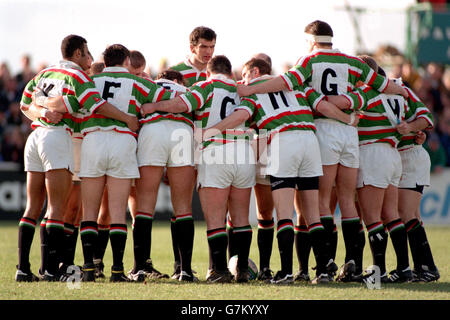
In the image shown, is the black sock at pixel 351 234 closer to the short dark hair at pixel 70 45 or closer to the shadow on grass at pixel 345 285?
the shadow on grass at pixel 345 285

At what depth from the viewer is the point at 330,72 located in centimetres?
760

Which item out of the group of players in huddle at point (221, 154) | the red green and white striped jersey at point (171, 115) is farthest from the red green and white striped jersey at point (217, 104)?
the red green and white striped jersey at point (171, 115)

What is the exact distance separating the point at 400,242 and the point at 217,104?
2451 millimetres

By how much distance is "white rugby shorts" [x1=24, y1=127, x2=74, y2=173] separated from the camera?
23.9ft

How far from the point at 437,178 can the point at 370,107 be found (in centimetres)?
906

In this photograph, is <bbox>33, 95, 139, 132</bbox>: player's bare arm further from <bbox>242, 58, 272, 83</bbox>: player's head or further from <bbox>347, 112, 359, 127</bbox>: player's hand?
<bbox>347, 112, 359, 127</bbox>: player's hand

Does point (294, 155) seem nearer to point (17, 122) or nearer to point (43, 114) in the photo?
point (43, 114)

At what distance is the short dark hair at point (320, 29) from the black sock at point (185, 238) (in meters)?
2.31

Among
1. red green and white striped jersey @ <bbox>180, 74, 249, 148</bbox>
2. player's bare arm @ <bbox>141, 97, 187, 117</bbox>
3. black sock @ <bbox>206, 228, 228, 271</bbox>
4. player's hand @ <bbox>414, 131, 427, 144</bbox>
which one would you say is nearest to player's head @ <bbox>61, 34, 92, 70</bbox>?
player's bare arm @ <bbox>141, 97, 187, 117</bbox>

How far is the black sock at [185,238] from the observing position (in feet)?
24.8

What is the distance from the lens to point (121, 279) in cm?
730

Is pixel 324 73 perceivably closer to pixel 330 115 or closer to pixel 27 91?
pixel 330 115

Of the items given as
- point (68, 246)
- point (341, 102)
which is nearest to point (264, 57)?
point (341, 102)

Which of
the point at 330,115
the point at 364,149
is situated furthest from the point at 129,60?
the point at 364,149
